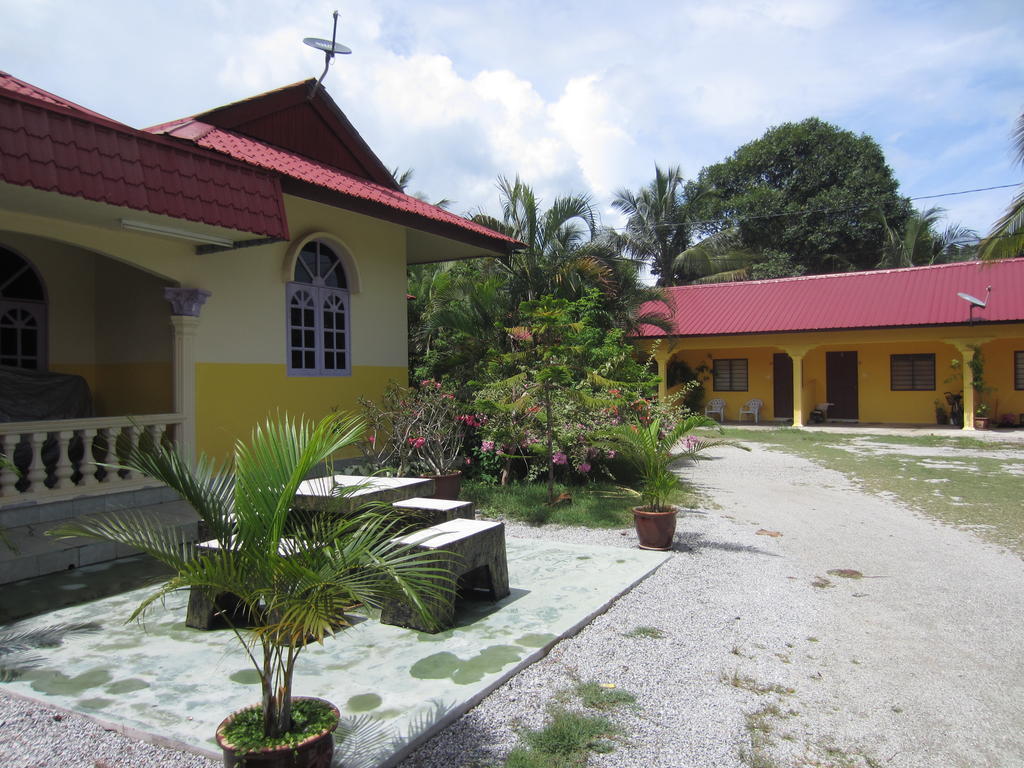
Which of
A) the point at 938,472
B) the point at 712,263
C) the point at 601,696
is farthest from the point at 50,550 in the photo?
the point at 712,263

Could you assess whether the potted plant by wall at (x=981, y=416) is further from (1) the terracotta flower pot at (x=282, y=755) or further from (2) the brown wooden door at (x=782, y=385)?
(1) the terracotta flower pot at (x=282, y=755)

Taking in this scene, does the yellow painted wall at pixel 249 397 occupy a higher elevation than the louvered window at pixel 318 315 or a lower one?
lower

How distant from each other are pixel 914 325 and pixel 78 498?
1858 centimetres

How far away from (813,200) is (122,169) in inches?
1253

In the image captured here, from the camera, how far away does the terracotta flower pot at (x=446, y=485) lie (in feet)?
26.8

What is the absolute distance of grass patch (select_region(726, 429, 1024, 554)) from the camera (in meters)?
7.99

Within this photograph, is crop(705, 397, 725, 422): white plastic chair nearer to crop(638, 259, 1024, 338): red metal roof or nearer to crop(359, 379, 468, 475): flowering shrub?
crop(638, 259, 1024, 338): red metal roof

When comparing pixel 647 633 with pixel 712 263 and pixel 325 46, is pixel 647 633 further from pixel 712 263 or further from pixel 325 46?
pixel 712 263

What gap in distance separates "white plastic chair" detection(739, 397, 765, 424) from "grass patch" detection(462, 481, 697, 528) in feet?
43.3

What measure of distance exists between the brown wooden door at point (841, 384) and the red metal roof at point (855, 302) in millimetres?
1843

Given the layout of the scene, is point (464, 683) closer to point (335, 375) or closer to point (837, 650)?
point (837, 650)

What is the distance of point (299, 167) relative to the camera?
783 centimetres

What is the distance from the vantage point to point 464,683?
349 centimetres

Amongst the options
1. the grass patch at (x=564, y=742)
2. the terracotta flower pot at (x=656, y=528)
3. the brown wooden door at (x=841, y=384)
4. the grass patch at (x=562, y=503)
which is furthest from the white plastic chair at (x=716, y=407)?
the grass patch at (x=564, y=742)
